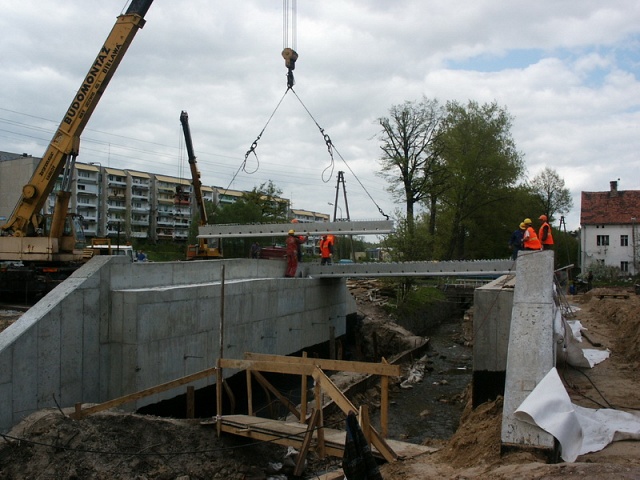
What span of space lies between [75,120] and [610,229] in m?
46.3

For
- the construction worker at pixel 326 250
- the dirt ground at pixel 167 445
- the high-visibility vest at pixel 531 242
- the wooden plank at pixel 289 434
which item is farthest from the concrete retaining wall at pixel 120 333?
the high-visibility vest at pixel 531 242

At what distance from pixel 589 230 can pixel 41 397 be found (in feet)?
163

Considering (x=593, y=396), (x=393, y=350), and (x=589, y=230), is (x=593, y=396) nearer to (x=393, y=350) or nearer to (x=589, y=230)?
(x=393, y=350)

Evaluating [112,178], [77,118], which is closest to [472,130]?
[77,118]

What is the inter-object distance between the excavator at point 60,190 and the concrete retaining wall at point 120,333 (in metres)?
5.55

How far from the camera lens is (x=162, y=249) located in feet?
201

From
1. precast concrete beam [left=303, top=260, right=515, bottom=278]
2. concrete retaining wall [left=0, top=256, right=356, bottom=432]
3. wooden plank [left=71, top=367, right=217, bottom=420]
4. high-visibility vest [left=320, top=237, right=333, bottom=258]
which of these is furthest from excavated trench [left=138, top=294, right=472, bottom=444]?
high-visibility vest [left=320, top=237, right=333, bottom=258]

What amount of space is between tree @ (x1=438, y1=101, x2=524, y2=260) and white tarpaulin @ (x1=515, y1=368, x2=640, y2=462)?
107ft

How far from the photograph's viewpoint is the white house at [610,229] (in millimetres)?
48656

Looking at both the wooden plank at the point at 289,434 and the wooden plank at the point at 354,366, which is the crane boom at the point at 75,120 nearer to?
the wooden plank at the point at 289,434

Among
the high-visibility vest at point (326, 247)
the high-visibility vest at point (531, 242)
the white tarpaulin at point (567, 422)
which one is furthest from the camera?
the high-visibility vest at point (326, 247)

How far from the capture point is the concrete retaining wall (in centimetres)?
1020

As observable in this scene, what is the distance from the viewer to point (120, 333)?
12.0 meters

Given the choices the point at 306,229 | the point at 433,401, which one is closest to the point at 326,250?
the point at 306,229
